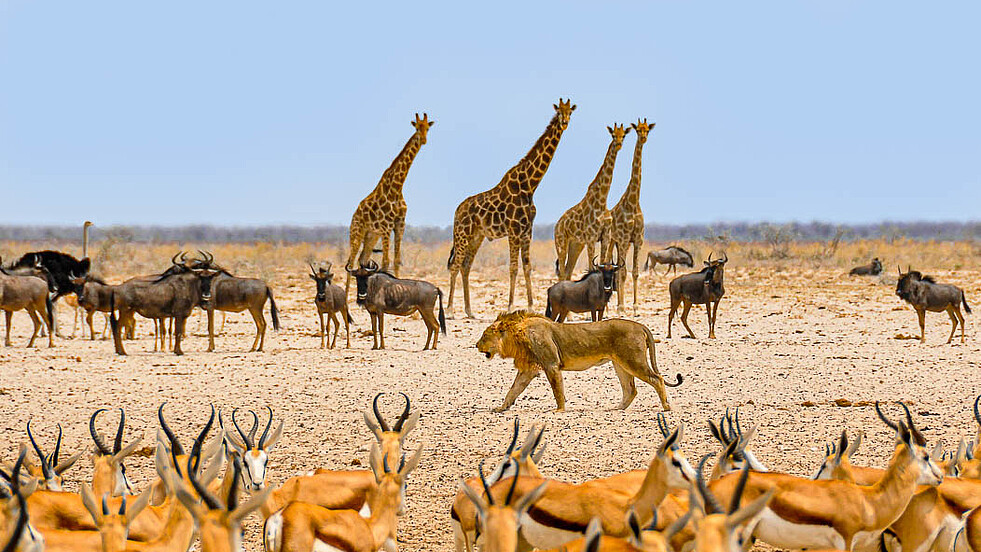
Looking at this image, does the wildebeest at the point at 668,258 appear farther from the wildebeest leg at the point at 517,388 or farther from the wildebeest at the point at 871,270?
the wildebeest leg at the point at 517,388

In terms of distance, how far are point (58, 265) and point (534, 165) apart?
10.9m

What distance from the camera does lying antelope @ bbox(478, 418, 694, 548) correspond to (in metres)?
6.39

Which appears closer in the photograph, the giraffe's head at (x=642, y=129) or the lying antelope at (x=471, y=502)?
the lying antelope at (x=471, y=502)

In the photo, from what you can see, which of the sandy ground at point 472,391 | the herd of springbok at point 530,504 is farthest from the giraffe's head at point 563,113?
the herd of springbok at point 530,504

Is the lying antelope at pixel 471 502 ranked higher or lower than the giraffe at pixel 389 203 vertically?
lower

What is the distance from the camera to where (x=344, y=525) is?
620cm

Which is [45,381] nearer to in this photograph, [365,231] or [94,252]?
[365,231]

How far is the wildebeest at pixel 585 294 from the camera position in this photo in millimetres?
20766

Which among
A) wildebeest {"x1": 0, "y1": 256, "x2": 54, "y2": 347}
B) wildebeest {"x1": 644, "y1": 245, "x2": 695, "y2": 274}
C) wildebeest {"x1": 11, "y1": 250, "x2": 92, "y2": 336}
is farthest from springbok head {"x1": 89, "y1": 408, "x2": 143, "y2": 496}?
wildebeest {"x1": 644, "y1": 245, "x2": 695, "y2": 274}

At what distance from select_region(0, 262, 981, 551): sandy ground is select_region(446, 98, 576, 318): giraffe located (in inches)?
135

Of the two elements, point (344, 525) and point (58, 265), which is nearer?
point (344, 525)

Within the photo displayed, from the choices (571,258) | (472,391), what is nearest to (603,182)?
Answer: (571,258)

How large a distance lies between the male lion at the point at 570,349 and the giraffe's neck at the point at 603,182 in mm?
14067

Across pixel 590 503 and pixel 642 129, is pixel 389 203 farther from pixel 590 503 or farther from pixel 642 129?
pixel 590 503
